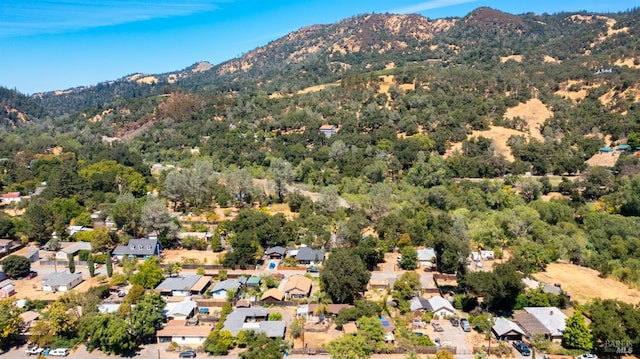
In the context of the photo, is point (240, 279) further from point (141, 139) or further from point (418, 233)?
point (141, 139)

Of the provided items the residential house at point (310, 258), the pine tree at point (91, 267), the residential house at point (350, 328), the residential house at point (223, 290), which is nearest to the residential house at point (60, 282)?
the pine tree at point (91, 267)

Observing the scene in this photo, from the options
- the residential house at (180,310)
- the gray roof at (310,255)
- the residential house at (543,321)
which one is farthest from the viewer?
the gray roof at (310,255)

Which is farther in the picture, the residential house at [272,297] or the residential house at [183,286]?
the residential house at [183,286]

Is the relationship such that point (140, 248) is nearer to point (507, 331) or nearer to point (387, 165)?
point (507, 331)

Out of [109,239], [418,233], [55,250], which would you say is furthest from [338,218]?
[55,250]

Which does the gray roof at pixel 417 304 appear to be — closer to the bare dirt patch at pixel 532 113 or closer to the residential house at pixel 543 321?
the residential house at pixel 543 321
